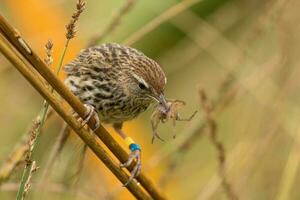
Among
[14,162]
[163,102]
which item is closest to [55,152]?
[14,162]

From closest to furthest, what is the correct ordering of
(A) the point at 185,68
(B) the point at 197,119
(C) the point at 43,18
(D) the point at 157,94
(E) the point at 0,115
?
1. (D) the point at 157,94
2. (B) the point at 197,119
3. (E) the point at 0,115
4. (C) the point at 43,18
5. (A) the point at 185,68

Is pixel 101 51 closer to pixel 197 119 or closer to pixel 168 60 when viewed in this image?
pixel 197 119

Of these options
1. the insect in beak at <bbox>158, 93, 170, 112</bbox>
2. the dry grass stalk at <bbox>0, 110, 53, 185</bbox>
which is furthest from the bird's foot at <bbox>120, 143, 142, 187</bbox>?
the dry grass stalk at <bbox>0, 110, 53, 185</bbox>

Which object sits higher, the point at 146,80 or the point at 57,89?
the point at 57,89

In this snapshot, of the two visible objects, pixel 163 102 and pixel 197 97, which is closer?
pixel 163 102

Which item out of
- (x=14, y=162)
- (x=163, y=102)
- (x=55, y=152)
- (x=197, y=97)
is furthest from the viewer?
(x=197, y=97)

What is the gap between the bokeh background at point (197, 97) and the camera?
14.8 ft

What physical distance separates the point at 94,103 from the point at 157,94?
1.11 feet

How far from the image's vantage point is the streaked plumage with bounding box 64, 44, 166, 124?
4289 millimetres

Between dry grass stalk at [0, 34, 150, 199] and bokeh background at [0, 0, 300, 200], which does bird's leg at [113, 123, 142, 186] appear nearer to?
dry grass stalk at [0, 34, 150, 199]

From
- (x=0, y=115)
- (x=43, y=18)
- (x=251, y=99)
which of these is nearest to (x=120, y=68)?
(x=251, y=99)

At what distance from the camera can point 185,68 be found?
736 centimetres

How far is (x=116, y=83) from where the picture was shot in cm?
439

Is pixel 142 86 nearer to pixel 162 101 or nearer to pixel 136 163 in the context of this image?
pixel 162 101
